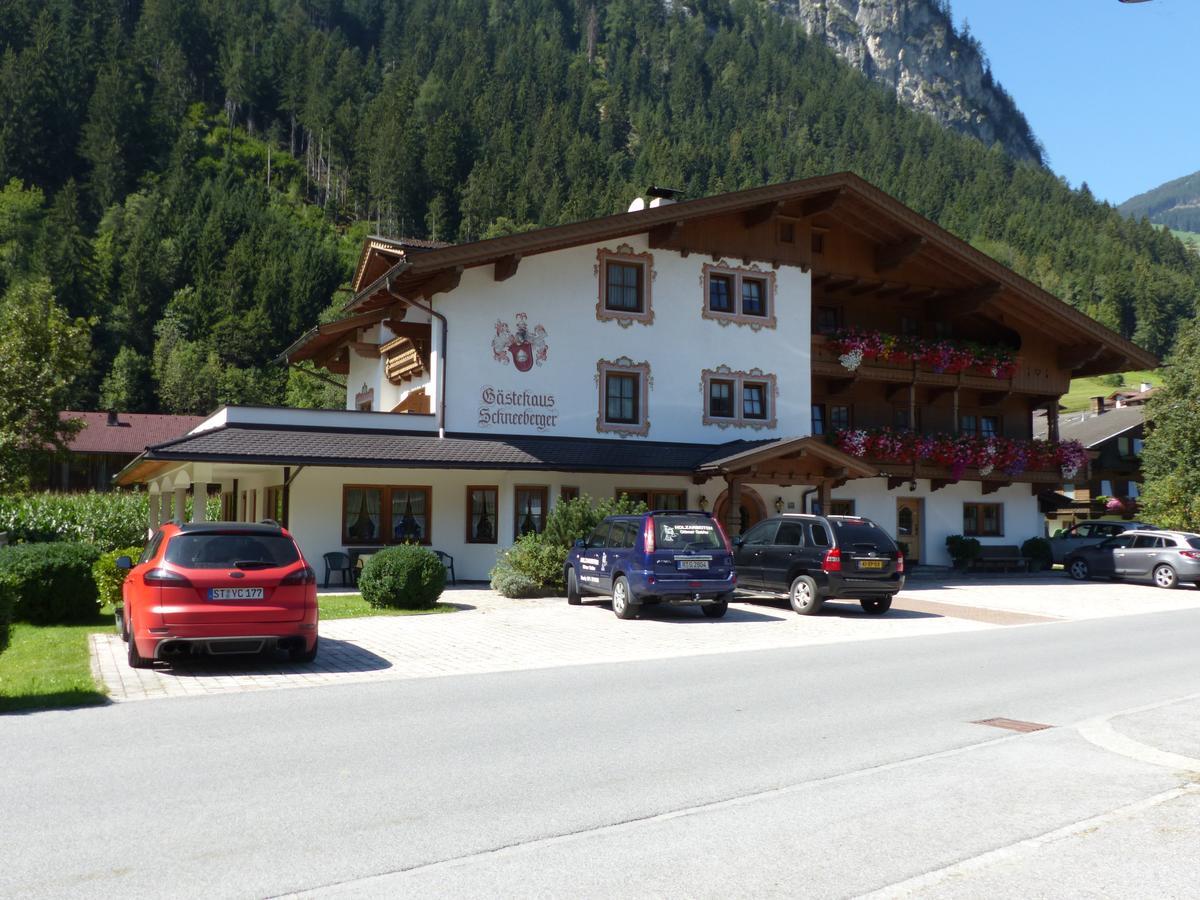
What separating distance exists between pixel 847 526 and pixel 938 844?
14.5 m

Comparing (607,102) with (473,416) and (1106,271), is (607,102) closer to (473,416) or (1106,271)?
(1106,271)

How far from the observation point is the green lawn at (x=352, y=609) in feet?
60.4

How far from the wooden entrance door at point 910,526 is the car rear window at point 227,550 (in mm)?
24967

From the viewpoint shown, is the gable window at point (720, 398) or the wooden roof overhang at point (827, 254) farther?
the gable window at point (720, 398)

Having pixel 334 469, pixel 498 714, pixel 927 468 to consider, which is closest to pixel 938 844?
pixel 498 714

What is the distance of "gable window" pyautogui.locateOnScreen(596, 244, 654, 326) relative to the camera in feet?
91.8

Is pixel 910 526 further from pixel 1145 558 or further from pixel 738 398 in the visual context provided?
pixel 738 398

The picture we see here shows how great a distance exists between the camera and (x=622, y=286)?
2838 centimetres

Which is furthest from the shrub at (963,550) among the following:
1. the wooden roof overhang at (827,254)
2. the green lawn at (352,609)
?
the green lawn at (352,609)

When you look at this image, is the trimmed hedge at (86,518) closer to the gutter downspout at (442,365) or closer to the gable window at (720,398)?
the gutter downspout at (442,365)

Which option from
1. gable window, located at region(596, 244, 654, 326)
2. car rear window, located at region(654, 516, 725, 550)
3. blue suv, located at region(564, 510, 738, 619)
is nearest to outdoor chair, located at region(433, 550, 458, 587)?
gable window, located at region(596, 244, 654, 326)

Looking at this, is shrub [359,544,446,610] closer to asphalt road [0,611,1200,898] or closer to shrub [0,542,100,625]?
shrub [0,542,100,625]

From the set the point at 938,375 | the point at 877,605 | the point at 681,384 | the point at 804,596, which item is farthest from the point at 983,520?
the point at 804,596

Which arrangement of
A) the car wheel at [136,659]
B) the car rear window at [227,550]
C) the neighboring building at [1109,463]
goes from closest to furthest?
1. the car rear window at [227,550]
2. the car wheel at [136,659]
3. the neighboring building at [1109,463]
